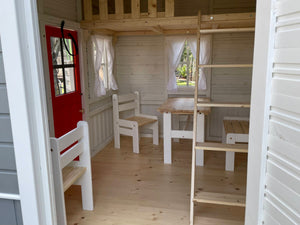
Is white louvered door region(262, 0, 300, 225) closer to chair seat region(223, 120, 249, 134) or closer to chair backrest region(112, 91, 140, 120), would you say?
chair seat region(223, 120, 249, 134)

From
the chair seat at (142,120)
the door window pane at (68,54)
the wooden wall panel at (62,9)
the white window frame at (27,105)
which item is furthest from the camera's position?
the chair seat at (142,120)

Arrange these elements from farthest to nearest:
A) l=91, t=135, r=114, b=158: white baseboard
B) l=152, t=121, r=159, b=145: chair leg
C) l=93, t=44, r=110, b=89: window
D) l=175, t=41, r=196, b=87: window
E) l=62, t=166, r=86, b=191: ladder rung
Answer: l=175, t=41, r=196, b=87: window → l=152, t=121, r=159, b=145: chair leg → l=93, t=44, r=110, b=89: window → l=91, t=135, r=114, b=158: white baseboard → l=62, t=166, r=86, b=191: ladder rung

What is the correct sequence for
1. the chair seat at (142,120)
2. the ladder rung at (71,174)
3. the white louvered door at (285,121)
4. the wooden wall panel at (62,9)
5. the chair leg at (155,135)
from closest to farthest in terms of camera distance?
1. the white louvered door at (285,121)
2. the ladder rung at (71,174)
3. the wooden wall panel at (62,9)
4. the chair seat at (142,120)
5. the chair leg at (155,135)

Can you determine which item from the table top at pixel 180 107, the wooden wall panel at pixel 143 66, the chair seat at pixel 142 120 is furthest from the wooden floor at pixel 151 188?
the wooden wall panel at pixel 143 66

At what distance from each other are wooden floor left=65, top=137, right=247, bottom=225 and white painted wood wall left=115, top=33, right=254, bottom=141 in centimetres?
90

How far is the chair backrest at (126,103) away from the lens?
4492mm

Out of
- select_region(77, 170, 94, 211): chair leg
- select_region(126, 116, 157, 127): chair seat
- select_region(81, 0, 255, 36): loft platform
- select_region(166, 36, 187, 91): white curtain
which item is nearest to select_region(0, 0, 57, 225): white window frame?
select_region(77, 170, 94, 211): chair leg

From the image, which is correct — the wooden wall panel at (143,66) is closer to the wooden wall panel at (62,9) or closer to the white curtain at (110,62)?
the white curtain at (110,62)

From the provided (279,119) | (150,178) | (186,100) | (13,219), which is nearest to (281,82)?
(279,119)

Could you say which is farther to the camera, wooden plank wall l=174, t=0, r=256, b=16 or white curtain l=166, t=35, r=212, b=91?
white curtain l=166, t=35, r=212, b=91

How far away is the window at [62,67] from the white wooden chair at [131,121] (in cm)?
102

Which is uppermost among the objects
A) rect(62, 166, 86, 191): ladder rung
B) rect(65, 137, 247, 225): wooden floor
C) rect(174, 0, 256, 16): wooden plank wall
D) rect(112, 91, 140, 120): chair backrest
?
rect(174, 0, 256, 16): wooden plank wall

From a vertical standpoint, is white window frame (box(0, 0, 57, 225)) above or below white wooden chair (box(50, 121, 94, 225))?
above

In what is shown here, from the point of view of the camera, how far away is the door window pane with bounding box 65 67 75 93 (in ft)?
11.5
